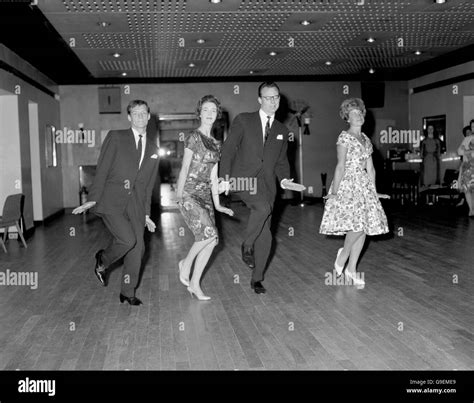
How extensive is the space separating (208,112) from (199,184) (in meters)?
0.59

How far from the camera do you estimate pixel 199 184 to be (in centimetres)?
495

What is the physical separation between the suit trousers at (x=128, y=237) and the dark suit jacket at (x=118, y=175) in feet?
0.18

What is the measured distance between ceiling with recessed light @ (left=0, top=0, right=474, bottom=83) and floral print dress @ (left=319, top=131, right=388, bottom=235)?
294 centimetres

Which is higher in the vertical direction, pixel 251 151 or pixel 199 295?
pixel 251 151

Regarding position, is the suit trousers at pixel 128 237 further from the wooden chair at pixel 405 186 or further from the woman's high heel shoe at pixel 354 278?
the wooden chair at pixel 405 186

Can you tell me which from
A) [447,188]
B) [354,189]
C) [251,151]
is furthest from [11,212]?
[447,188]

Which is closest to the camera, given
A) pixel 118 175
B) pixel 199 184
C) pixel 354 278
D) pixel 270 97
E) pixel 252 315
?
pixel 252 315

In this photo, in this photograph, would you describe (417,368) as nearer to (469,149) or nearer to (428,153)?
(469,149)

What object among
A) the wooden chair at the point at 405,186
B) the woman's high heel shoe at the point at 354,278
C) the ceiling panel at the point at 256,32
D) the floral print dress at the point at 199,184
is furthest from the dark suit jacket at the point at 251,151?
the wooden chair at the point at 405,186

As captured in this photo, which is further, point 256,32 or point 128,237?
point 256,32

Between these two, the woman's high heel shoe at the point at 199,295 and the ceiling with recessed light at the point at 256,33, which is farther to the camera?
the ceiling with recessed light at the point at 256,33

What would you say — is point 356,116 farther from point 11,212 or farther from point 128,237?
point 11,212

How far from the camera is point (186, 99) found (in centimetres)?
1547

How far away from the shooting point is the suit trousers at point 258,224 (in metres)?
5.22
